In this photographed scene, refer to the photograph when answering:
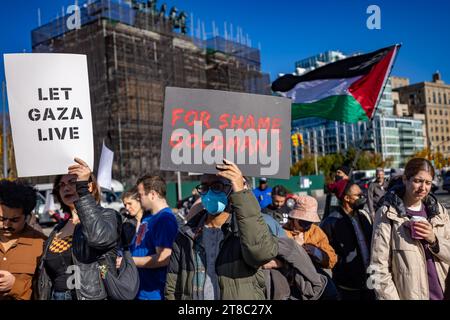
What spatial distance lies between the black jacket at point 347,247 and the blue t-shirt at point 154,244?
1578mm

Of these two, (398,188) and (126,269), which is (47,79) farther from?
(398,188)

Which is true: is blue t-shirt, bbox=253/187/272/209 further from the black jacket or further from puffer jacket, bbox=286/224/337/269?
puffer jacket, bbox=286/224/337/269

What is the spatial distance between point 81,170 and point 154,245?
1226 millimetres

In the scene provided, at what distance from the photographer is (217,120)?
312cm

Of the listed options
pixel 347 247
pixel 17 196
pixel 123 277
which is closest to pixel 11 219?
pixel 17 196

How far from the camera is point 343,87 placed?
8297 millimetres

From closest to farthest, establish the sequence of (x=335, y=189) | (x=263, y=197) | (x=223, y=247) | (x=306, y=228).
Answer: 1. (x=223, y=247)
2. (x=306, y=228)
3. (x=335, y=189)
4. (x=263, y=197)

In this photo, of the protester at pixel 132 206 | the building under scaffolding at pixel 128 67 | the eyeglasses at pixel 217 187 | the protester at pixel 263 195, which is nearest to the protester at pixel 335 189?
the protester at pixel 263 195

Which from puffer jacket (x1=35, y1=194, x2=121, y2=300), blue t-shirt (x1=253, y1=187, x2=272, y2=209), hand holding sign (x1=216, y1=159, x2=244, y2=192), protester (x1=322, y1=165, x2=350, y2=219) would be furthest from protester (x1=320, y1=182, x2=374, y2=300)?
blue t-shirt (x1=253, y1=187, x2=272, y2=209)

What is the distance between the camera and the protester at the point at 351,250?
451cm

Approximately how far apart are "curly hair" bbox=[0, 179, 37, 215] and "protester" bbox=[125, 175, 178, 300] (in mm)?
991

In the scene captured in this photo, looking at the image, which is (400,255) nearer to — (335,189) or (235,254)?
(235,254)

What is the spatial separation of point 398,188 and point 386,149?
11757cm

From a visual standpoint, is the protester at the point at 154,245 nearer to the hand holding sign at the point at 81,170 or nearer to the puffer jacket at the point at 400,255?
the hand holding sign at the point at 81,170
